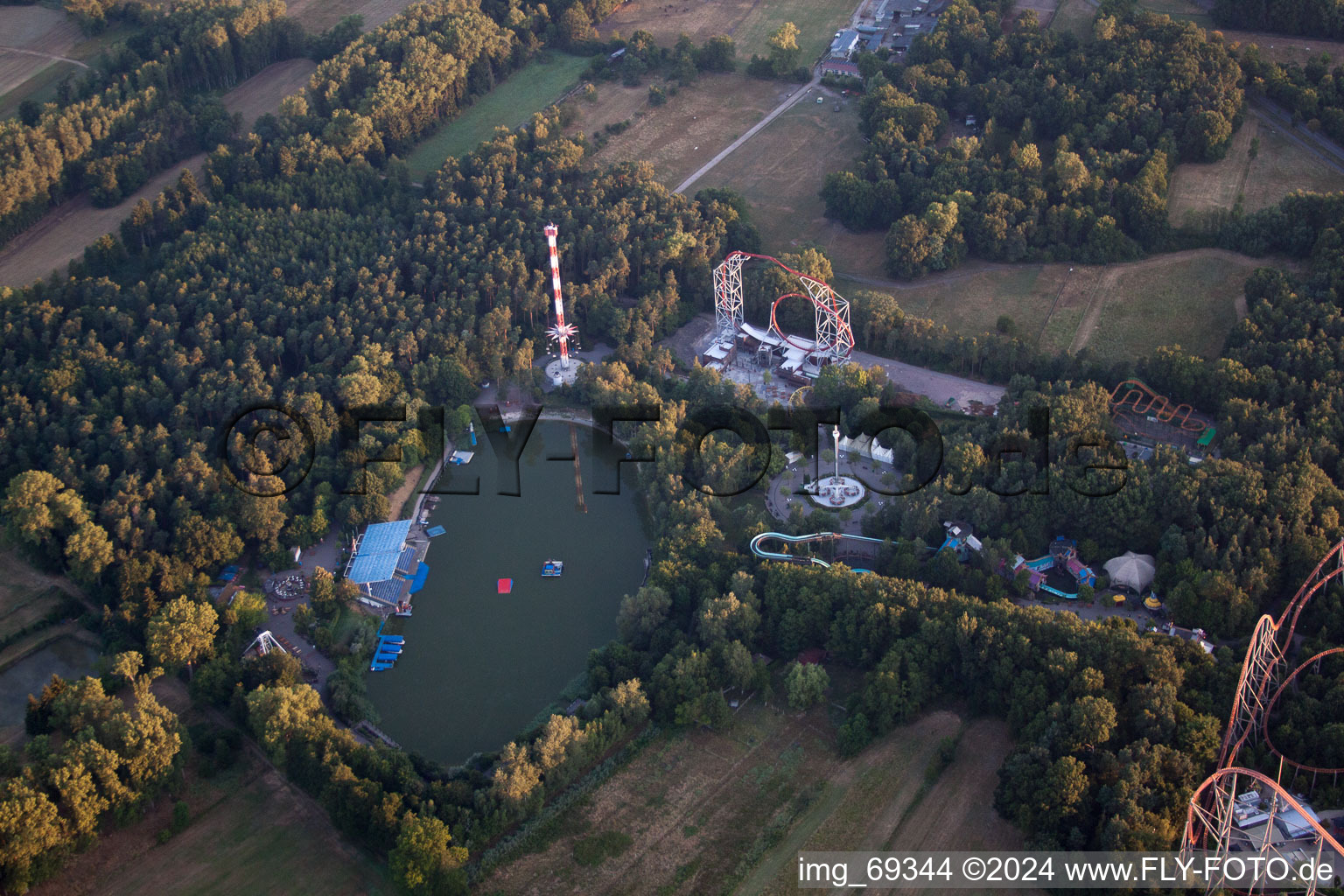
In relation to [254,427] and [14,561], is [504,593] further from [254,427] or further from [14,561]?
[14,561]

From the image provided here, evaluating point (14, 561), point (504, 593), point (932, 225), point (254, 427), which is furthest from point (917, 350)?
point (14, 561)

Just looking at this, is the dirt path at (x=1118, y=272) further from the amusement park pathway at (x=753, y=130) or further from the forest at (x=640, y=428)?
the amusement park pathway at (x=753, y=130)

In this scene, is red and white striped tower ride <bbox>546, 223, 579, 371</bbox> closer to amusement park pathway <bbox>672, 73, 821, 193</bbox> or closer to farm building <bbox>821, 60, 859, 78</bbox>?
amusement park pathway <bbox>672, 73, 821, 193</bbox>

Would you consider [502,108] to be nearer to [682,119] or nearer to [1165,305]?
[682,119]

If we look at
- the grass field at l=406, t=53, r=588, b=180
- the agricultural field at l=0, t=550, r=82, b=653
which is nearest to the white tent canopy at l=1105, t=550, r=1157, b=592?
the agricultural field at l=0, t=550, r=82, b=653

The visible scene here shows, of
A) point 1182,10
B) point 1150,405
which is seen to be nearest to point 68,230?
point 1150,405

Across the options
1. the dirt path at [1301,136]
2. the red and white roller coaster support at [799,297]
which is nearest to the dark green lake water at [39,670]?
the red and white roller coaster support at [799,297]

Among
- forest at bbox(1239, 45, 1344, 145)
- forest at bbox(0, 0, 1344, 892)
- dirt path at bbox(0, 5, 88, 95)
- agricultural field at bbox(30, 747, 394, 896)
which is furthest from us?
dirt path at bbox(0, 5, 88, 95)
